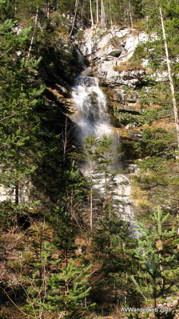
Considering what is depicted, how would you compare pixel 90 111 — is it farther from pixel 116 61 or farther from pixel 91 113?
pixel 116 61

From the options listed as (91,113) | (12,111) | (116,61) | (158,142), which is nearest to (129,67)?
(116,61)

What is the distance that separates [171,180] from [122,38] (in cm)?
3617

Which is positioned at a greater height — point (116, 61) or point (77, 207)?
point (116, 61)

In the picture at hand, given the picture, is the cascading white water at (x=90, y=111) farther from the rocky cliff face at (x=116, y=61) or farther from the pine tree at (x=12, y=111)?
the pine tree at (x=12, y=111)

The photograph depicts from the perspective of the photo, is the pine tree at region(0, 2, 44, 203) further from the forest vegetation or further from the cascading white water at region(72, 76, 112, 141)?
the cascading white water at region(72, 76, 112, 141)

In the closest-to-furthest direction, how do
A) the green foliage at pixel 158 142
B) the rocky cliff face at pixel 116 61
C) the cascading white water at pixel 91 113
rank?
the green foliage at pixel 158 142 → the cascading white water at pixel 91 113 → the rocky cliff face at pixel 116 61

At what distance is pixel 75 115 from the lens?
24.7 meters

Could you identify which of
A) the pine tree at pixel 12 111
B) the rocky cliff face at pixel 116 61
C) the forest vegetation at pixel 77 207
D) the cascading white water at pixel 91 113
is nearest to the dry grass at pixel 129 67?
the rocky cliff face at pixel 116 61

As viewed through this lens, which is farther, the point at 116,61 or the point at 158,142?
the point at 116,61

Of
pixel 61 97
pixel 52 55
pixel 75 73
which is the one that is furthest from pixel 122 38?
pixel 61 97

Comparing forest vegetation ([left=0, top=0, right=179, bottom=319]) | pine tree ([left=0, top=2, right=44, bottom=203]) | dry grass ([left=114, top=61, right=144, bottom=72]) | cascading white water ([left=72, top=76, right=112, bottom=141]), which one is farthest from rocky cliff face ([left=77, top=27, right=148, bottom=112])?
pine tree ([left=0, top=2, right=44, bottom=203])

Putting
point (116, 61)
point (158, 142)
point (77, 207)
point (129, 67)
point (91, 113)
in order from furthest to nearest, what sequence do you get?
1. point (116, 61)
2. point (129, 67)
3. point (91, 113)
4. point (77, 207)
5. point (158, 142)

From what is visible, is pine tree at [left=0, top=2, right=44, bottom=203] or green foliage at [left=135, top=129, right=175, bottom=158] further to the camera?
green foliage at [left=135, top=129, right=175, bottom=158]

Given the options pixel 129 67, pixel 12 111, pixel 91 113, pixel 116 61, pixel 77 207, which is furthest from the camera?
pixel 116 61
